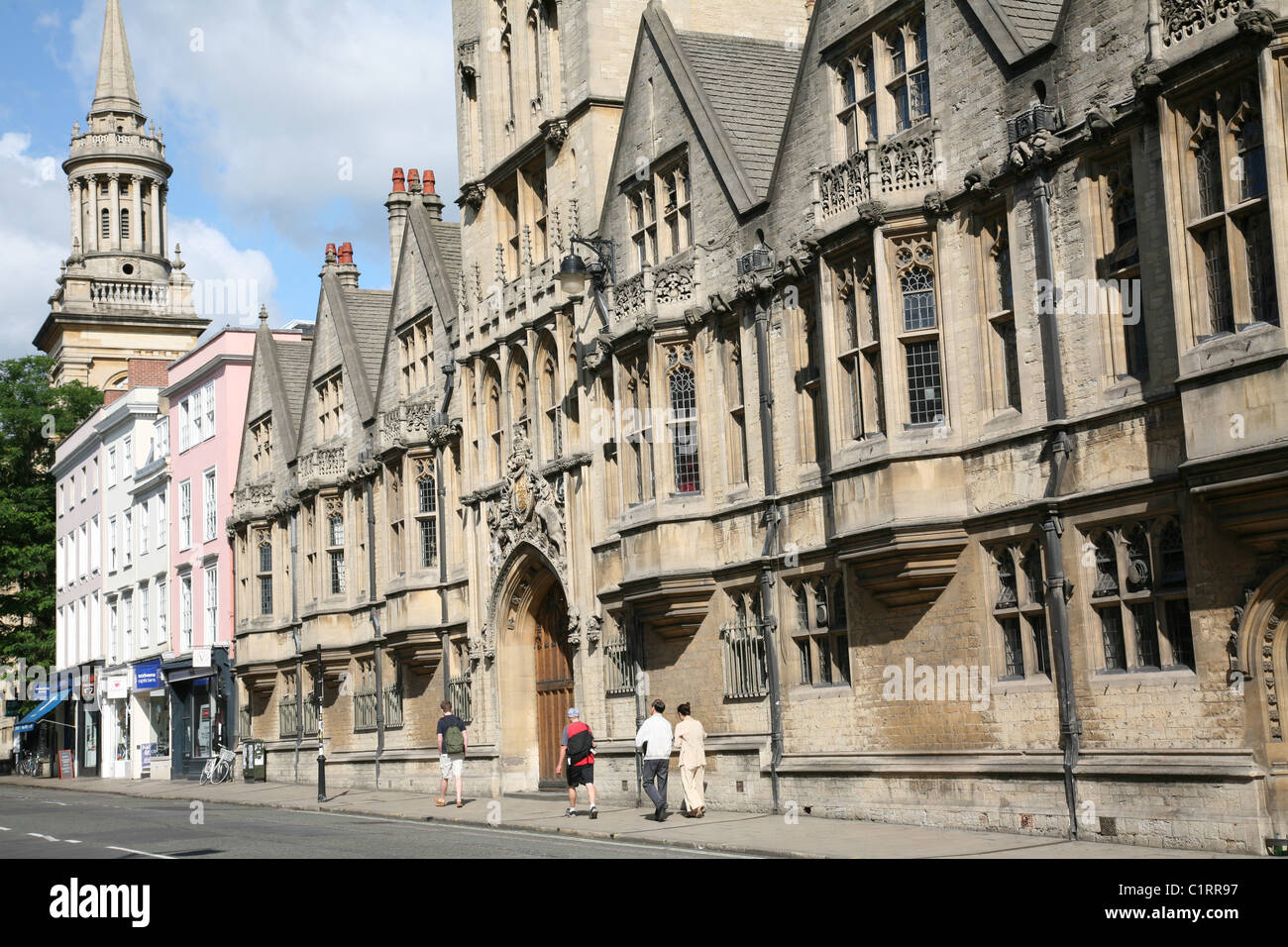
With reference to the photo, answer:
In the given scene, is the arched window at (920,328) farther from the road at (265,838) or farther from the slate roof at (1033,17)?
the road at (265,838)

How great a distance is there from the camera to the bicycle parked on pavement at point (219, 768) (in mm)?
48094

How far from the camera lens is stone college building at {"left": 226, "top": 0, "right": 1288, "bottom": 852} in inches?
659

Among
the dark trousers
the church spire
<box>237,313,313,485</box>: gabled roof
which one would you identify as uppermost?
the church spire

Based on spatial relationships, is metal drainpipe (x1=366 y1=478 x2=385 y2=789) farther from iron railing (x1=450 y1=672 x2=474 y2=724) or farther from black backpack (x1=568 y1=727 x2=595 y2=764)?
black backpack (x1=568 y1=727 x2=595 y2=764)

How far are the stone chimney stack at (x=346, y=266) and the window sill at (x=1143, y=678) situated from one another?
3405 cm

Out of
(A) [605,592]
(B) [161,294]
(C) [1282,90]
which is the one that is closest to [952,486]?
(C) [1282,90]

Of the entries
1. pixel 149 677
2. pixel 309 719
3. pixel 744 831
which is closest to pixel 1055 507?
pixel 744 831

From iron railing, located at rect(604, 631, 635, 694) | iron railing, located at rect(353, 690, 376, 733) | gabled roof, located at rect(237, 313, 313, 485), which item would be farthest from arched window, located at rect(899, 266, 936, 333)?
gabled roof, located at rect(237, 313, 313, 485)

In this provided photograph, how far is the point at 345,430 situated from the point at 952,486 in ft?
86.2

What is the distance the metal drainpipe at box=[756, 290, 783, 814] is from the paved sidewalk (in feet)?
5.17

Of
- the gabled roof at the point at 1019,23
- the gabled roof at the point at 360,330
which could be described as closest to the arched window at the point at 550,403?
the gabled roof at the point at 360,330
